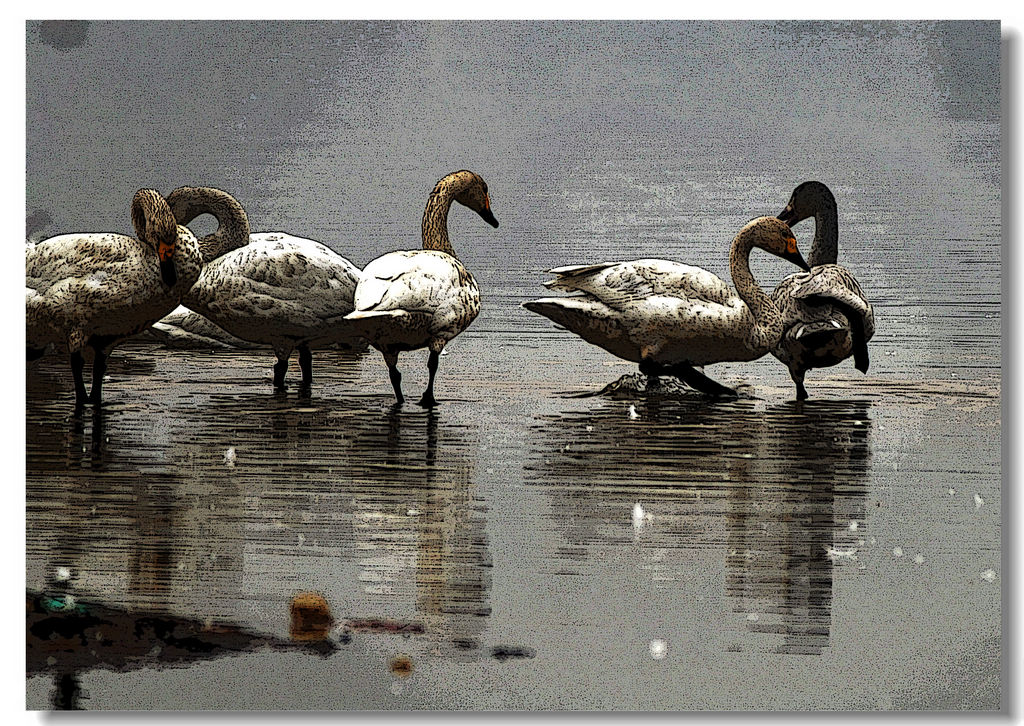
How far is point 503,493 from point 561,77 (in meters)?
0.82

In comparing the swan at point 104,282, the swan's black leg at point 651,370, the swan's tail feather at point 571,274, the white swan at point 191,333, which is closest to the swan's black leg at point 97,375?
the swan at point 104,282

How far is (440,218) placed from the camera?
2.58 meters

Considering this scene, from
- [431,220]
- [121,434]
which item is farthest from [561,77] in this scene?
[121,434]

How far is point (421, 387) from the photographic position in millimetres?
2578

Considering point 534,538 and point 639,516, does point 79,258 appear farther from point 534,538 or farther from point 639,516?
point 639,516

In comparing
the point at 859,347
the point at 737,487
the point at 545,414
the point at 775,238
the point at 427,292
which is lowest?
the point at 737,487

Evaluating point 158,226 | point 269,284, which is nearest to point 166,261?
point 158,226

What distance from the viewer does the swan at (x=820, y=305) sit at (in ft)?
8.34

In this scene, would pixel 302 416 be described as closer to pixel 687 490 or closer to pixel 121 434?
pixel 121 434

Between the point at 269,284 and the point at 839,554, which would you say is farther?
the point at 269,284

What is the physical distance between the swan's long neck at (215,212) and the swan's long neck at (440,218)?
1.18 feet

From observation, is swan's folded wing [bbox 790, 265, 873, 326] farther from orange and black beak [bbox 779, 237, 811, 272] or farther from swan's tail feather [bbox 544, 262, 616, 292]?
swan's tail feather [bbox 544, 262, 616, 292]

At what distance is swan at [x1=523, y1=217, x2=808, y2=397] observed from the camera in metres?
2.54

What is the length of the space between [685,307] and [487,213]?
1.40 feet
